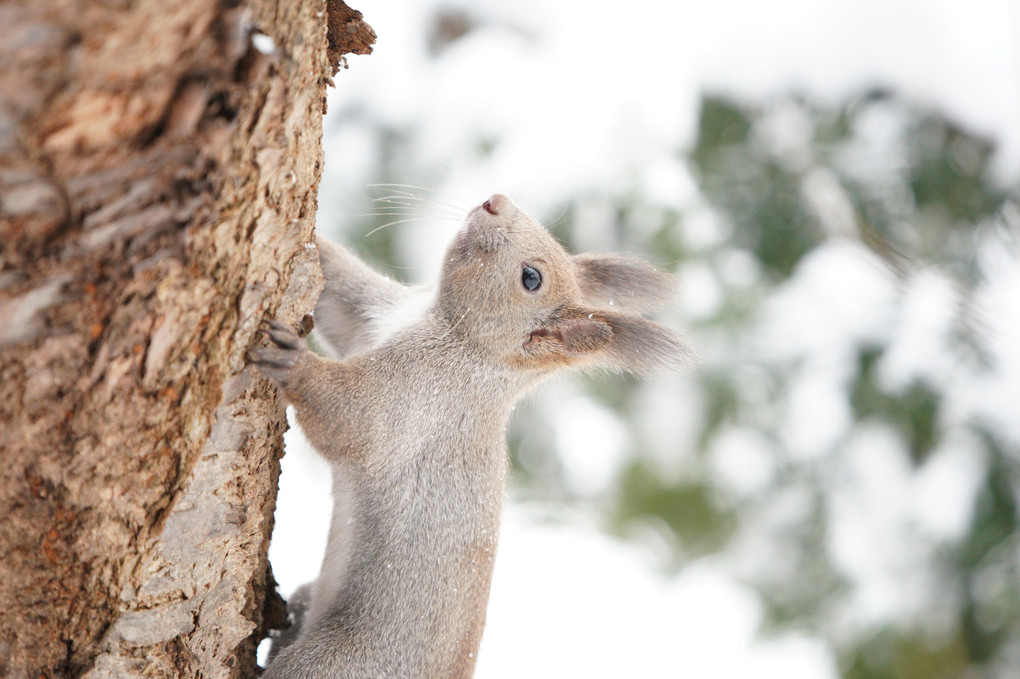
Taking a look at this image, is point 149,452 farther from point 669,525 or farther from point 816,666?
point 816,666

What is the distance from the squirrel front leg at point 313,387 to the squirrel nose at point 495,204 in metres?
0.73

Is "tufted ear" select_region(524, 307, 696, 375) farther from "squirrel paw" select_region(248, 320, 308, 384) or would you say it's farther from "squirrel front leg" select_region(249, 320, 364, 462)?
"squirrel paw" select_region(248, 320, 308, 384)

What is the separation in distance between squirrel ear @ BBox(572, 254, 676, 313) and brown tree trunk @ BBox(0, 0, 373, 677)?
1.35m

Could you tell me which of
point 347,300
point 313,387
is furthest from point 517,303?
point 313,387

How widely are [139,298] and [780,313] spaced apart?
249 cm

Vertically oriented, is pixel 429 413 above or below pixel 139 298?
above

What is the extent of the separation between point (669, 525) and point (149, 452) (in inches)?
90.1

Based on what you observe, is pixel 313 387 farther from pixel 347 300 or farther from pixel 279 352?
pixel 347 300

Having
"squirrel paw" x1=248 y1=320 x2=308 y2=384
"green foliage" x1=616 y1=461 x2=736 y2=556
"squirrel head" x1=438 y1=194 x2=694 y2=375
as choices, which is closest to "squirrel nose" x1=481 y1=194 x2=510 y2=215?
"squirrel head" x1=438 y1=194 x2=694 y2=375

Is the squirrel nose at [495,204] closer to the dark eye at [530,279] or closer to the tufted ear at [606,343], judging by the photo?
the dark eye at [530,279]

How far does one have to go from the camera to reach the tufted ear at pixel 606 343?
7.64ft

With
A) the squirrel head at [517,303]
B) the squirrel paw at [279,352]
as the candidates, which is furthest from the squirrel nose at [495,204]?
the squirrel paw at [279,352]

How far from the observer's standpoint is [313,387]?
2.10 m

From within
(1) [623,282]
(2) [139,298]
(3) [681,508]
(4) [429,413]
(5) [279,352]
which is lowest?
(2) [139,298]
